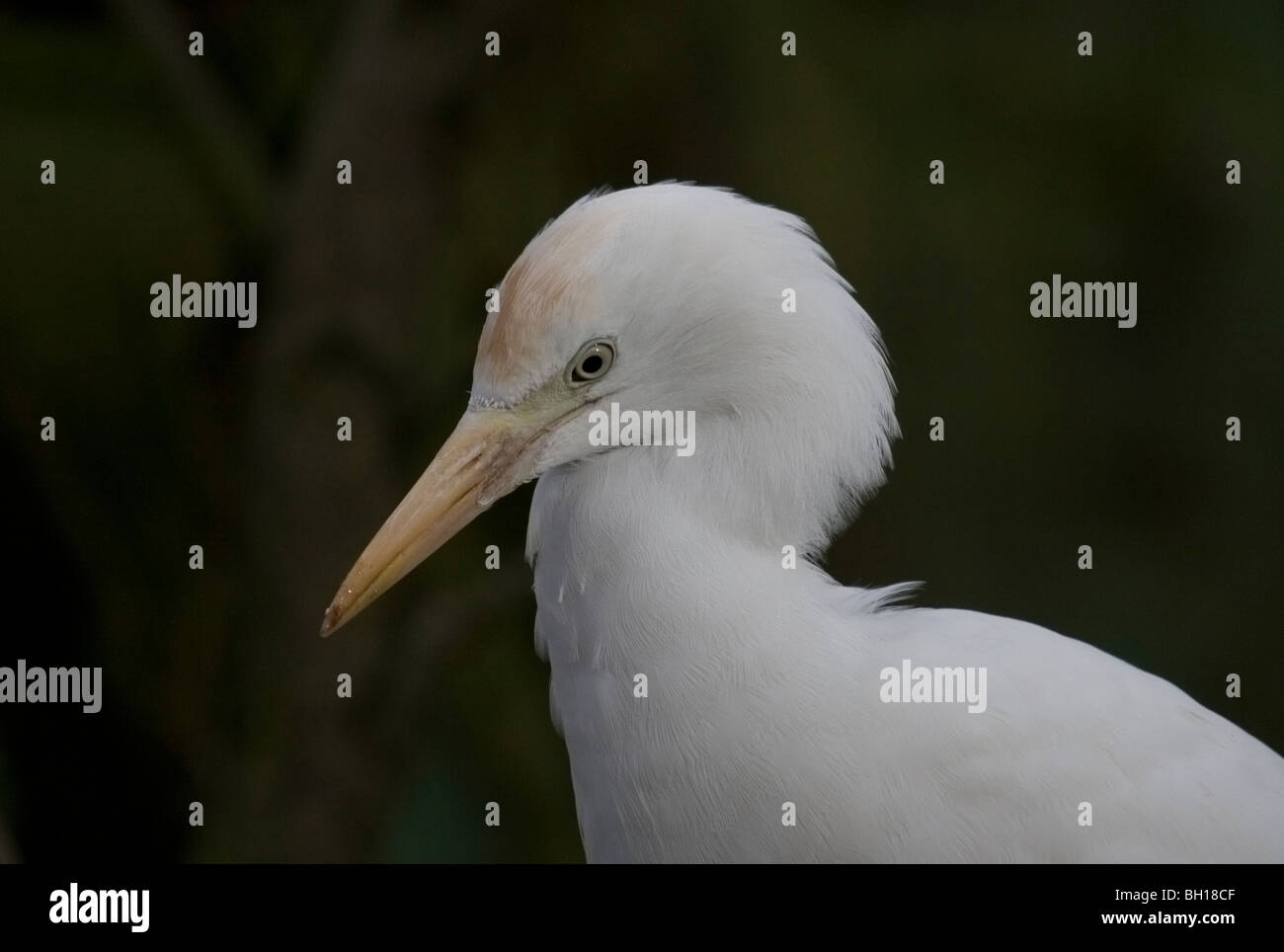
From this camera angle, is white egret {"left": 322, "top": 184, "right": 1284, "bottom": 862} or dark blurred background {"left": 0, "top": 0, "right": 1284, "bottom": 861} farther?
dark blurred background {"left": 0, "top": 0, "right": 1284, "bottom": 861}

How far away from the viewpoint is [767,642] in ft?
5.21

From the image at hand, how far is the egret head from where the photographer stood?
5.08 ft

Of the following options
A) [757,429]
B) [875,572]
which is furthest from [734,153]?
[757,429]

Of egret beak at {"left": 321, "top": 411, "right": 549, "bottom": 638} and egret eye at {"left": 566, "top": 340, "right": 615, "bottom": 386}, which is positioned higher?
egret eye at {"left": 566, "top": 340, "right": 615, "bottom": 386}

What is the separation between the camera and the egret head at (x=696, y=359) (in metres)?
1.55
